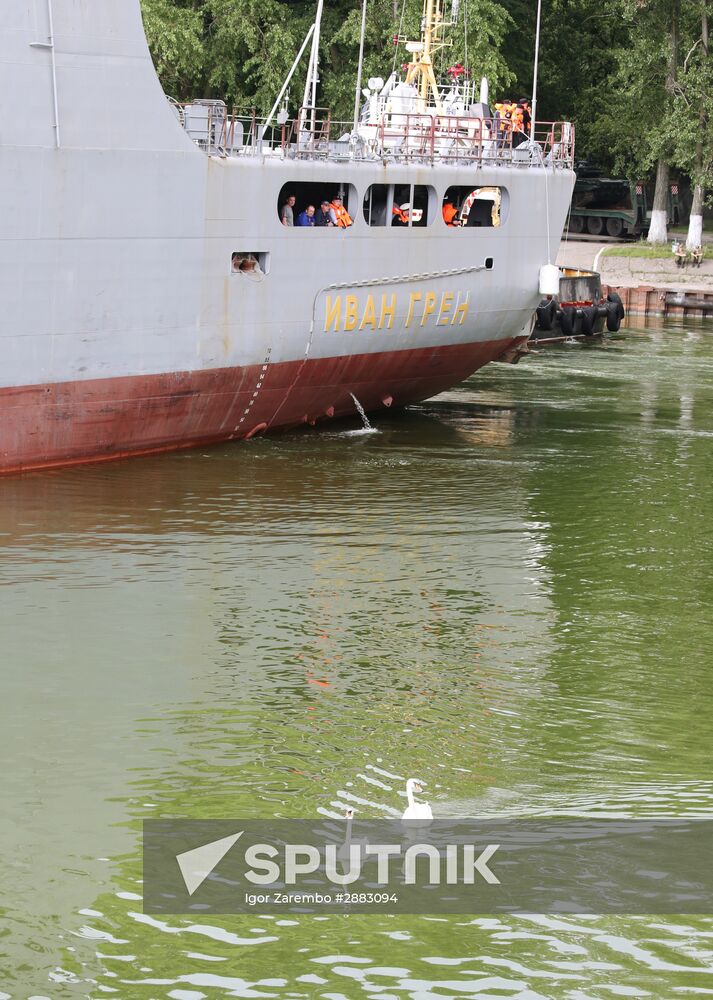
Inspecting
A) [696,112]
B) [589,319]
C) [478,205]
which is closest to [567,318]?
[589,319]

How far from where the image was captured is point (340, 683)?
13.1 m

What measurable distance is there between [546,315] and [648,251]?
13142mm

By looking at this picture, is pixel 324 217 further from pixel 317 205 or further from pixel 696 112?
pixel 696 112

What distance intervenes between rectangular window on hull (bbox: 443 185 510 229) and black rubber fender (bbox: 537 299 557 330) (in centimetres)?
921

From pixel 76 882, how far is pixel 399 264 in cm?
1493

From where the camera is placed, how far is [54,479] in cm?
1955

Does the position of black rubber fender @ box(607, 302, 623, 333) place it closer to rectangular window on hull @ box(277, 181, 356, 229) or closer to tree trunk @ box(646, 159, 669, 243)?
tree trunk @ box(646, 159, 669, 243)

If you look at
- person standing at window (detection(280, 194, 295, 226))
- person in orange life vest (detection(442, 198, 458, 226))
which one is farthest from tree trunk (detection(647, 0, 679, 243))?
person standing at window (detection(280, 194, 295, 226))

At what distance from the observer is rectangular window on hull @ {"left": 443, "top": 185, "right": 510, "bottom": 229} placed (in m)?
24.4

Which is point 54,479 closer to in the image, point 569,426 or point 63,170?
point 63,170

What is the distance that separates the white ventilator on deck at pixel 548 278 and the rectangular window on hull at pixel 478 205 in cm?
123

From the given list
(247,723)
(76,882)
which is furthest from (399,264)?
(76,882)

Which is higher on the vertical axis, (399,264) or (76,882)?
(399,264)

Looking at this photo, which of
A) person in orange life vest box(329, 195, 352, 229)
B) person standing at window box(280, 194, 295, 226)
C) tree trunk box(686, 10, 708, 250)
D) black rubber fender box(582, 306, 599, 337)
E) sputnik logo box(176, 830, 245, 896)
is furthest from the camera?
tree trunk box(686, 10, 708, 250)
